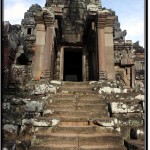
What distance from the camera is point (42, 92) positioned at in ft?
24.0

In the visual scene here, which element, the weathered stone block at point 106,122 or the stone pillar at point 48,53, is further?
the stone pillar at point 48,53

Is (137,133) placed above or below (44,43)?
below

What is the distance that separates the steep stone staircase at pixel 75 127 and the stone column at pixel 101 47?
86.0 inches

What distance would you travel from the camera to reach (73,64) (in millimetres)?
16547

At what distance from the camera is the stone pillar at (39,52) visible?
33.1 feet

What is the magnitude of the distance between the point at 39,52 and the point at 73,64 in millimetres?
6288

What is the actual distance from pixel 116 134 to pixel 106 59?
5.17 meters

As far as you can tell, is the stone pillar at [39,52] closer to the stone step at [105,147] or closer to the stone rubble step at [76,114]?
the stone rubble step at [76,114]

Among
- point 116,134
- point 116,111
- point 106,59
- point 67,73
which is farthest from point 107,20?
point 67,73

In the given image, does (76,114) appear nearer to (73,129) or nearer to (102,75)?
(73,129)

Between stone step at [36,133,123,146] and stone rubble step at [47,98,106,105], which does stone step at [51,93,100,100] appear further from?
stone step at [36,133,123,146]

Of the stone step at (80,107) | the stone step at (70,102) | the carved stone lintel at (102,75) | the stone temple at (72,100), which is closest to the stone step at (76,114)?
the stone temple at (72,100)

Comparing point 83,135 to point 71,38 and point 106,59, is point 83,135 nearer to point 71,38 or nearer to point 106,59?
point 106,59

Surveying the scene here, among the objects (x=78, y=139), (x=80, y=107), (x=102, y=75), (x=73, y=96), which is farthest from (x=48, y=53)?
(x=78, y=139)
